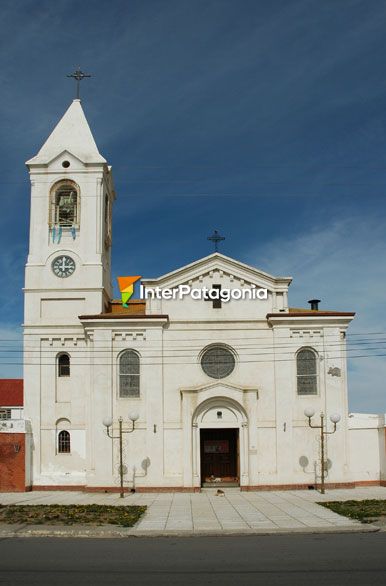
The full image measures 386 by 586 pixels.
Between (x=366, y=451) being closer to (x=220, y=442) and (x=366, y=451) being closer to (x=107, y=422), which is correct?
(x=220, y=442)

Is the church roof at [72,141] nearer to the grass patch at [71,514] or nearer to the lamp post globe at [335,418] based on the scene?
the lamp post globe at [335,418]

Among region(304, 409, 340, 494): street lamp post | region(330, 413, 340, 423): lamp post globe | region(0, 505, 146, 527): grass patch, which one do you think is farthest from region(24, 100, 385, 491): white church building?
region(0, 505, 146, 527): grass patch

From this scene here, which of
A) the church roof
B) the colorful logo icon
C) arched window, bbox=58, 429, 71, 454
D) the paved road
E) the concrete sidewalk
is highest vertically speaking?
the church roof

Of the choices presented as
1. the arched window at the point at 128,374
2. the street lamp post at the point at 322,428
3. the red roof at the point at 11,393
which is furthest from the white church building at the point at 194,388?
the red roof at the point at 11,393

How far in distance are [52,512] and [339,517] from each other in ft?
32.4

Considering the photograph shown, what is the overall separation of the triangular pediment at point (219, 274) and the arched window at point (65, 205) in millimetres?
6328

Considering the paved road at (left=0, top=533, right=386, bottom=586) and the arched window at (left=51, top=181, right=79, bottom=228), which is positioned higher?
the arched window at (left=51, top=181, right=79, bottom=228)

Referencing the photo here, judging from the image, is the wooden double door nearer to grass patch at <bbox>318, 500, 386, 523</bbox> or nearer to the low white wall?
the low white wall

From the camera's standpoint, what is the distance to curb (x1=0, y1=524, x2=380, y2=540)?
65.8 ft

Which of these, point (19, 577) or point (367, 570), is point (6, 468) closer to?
point (19, 577)

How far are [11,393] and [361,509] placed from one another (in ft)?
169

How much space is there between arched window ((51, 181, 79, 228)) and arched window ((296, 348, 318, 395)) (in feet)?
46.8

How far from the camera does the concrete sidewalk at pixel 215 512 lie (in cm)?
2059

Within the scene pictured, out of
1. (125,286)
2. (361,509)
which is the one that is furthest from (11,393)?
(361,509)
